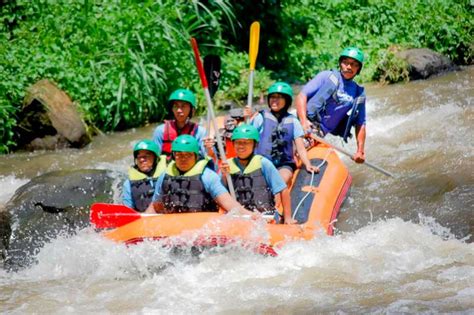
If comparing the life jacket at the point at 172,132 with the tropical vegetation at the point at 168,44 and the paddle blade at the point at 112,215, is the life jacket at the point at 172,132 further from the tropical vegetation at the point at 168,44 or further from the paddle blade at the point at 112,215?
the tropical vegetation at the point at 168,44

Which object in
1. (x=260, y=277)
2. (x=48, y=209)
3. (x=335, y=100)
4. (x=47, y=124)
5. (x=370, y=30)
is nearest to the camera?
(x=260, y=277)

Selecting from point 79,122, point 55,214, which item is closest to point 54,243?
point 55,214

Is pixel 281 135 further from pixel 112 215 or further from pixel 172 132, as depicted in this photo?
pixel 112 215

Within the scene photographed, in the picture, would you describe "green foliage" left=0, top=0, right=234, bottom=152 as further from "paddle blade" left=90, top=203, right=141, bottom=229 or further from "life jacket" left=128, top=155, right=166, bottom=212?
"paddle blade" left=90, top=203, right=141, bottom=229

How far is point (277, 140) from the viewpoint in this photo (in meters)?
6.50

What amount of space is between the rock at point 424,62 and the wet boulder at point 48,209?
5642 millimetres

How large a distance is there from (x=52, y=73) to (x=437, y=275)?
607 cm

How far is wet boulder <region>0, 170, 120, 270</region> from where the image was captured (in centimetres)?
619

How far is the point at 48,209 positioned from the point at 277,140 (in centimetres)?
201

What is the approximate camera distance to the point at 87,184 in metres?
Result: 6.99

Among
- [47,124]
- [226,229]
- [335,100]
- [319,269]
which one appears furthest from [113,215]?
[47,124]

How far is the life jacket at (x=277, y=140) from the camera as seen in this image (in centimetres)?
650

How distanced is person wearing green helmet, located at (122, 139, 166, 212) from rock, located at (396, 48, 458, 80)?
6103 millimetres

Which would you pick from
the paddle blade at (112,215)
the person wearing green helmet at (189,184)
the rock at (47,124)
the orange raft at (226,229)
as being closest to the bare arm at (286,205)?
the orange raft at (226,229)
